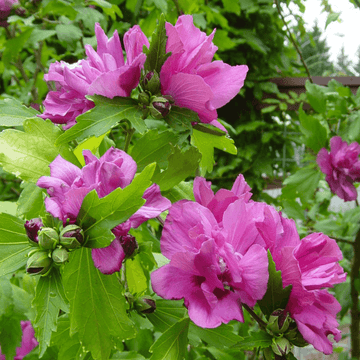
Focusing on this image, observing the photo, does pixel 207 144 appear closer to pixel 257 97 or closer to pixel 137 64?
pixel 137 64

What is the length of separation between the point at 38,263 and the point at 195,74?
0.27m

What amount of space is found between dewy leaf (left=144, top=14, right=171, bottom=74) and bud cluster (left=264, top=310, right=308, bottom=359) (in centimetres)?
31

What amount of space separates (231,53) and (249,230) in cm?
239

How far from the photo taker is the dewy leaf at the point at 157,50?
0.46 metres

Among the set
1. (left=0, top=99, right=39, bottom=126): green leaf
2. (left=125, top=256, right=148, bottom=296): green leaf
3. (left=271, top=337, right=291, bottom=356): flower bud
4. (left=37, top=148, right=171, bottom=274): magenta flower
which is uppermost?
(left=37, top=148, right=171, bottom=274): magenta flower

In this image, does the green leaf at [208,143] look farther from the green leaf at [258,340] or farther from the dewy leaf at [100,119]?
the green leaf at [258,340]

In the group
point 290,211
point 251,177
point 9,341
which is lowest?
point 251,177

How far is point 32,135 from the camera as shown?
506mm

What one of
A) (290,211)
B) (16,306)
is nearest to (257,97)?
(290,211)

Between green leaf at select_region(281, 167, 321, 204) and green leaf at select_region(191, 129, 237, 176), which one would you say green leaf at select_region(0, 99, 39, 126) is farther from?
green leaf at select_region(281, 167, 321, 204)

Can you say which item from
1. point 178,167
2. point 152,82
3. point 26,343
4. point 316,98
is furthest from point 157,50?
point 316,98

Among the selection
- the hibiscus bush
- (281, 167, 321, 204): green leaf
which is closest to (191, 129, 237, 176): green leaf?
the hibiscus bush

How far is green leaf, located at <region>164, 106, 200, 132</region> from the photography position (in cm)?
50

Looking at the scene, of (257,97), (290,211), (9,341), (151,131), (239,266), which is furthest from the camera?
(257,97)
